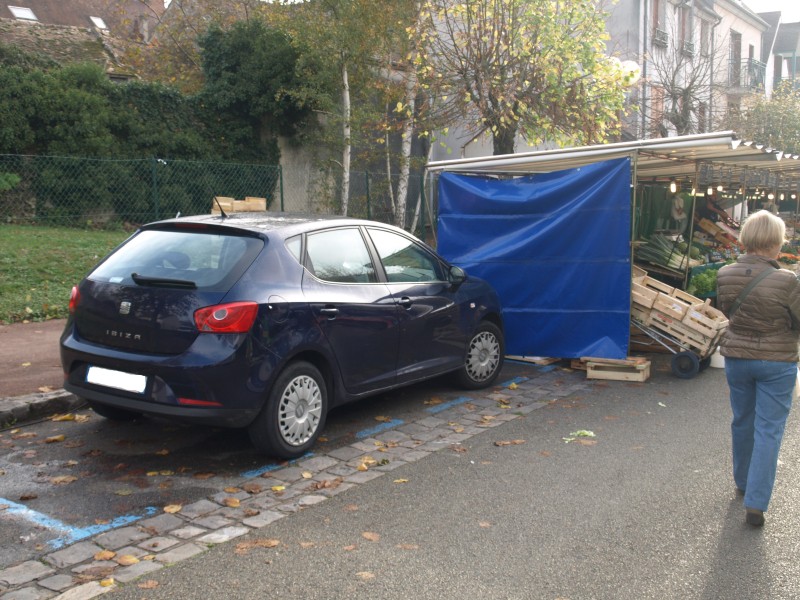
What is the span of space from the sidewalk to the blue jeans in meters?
5.25

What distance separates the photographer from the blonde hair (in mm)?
4582

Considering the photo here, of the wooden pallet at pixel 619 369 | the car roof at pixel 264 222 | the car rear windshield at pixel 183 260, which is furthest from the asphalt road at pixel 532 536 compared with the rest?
the wooden pallet at pixel 619 369

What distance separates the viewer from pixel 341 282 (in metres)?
6.03

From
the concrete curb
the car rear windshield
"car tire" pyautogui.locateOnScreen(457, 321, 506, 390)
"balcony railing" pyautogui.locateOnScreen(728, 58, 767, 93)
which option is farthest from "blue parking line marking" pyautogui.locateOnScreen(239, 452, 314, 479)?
"balcony railing" pyautogui.locateOnScreen(728, 58, 767, 93)

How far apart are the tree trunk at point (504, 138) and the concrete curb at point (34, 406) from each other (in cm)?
1043

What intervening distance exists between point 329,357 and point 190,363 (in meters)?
1.10

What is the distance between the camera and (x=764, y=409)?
4.51m

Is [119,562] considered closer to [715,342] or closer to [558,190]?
[558,190]

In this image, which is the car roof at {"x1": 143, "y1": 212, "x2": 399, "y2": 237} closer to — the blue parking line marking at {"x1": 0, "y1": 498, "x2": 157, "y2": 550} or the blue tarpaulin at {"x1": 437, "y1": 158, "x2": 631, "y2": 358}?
the blue parking line marking at {"x1": 0, "y1": 498, "x2": 157, "y2": 550}

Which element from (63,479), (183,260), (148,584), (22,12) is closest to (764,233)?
(183,260)

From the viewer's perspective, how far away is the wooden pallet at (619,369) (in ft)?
27.1

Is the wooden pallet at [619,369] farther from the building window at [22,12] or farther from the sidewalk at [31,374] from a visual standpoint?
the building window at [22,12]

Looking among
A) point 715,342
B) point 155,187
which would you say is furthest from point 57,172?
point 715,342

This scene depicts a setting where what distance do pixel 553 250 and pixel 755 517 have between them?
15.5 ft
